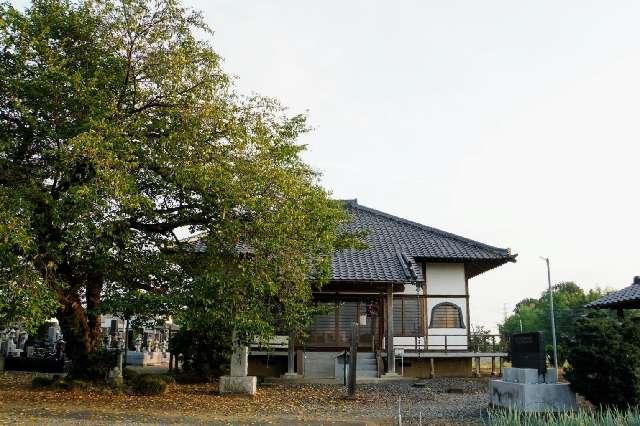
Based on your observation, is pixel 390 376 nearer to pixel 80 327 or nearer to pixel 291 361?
pixel 291 361

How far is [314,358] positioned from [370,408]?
293 inches

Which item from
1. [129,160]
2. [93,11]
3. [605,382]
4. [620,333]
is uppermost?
[93,11]

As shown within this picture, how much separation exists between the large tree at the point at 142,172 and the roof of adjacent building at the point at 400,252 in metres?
6.32

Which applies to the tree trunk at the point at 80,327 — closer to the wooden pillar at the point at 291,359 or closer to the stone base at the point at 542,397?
the wooden pillar at the point at 291,359

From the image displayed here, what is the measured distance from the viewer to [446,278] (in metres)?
23.3

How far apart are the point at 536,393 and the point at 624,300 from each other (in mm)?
9228

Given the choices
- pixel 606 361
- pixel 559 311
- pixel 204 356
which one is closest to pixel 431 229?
pixel 204 356

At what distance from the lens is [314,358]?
20797 millimetres

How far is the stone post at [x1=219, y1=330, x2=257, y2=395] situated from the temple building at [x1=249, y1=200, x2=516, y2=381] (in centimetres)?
428

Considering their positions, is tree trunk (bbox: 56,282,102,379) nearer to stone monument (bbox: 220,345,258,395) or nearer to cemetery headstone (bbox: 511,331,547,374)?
stone monument (bbox: 220,345,258,395)

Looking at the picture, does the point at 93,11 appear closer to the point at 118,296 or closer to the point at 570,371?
the point at 118,296

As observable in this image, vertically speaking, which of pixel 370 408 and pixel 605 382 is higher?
pixel 605 382

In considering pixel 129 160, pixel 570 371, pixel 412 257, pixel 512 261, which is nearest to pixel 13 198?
pixel 129 160

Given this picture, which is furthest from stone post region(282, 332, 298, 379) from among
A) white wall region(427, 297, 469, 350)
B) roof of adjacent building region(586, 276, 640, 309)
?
roof of adjacent building region(586, 276, 640, 309)
